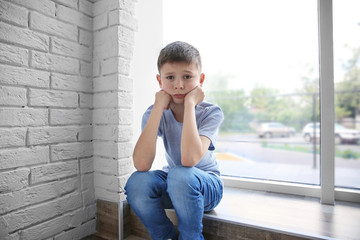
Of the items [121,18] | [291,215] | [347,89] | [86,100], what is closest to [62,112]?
[86,100]

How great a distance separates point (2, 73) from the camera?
807mm

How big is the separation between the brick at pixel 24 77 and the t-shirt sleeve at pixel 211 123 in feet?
2.45

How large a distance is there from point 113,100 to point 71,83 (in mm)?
226

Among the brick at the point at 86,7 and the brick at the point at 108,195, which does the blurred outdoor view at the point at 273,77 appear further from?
the brick at the point at 108,195

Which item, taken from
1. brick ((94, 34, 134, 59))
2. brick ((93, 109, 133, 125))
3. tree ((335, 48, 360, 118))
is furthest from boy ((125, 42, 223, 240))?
tree ((335, 48, 360, 118))

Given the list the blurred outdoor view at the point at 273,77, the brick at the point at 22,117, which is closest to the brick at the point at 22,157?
the brick at the point at 22,117

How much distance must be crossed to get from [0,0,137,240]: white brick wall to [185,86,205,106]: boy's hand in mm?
370

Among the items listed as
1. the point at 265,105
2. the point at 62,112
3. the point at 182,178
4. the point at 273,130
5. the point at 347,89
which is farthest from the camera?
the point at 273,130

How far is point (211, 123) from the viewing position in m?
0.94

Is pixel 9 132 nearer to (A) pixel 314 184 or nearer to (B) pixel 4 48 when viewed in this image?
(B) pixel 4 48

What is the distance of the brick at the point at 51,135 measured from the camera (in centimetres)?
90

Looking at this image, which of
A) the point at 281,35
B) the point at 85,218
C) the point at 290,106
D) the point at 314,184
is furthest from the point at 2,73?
the point at 290,106

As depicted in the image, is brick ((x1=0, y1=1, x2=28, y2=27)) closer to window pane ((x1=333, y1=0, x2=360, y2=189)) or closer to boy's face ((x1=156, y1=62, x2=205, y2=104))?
boy's face ((x1=156, y1=62, x2=205, y2=104))

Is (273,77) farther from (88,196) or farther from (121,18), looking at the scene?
(88,196)
